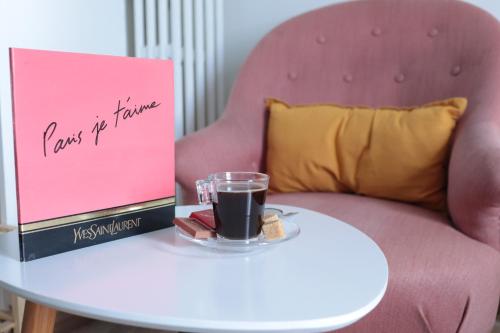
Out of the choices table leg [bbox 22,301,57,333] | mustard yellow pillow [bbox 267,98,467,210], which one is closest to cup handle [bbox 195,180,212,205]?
table leg [bbox 22,301,57,333]

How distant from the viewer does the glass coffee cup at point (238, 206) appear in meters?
0.66

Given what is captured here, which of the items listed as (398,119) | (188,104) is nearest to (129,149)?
(398,119)

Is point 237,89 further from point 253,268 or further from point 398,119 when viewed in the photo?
point 253,268

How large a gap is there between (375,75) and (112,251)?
112 centimetres

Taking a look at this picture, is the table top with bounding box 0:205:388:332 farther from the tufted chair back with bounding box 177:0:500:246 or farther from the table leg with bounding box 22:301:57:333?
the tufted chair back with bounding box 177:0:500:246

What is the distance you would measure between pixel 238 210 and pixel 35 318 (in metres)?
0.33

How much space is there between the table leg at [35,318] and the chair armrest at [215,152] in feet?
1.90

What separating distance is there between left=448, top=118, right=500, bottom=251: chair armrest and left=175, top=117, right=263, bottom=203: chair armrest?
1.95 feet

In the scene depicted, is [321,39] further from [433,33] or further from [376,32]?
[433,33]

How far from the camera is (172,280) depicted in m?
0.55

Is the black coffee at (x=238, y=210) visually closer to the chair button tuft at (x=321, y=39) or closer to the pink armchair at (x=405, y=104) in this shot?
Answer: the pink armchair at (x=405, y=104)

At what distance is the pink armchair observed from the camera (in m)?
0.84

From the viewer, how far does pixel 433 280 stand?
0.83 metres

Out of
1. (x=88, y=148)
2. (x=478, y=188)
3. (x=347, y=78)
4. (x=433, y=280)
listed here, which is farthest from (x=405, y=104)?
(x=88, y=148)
